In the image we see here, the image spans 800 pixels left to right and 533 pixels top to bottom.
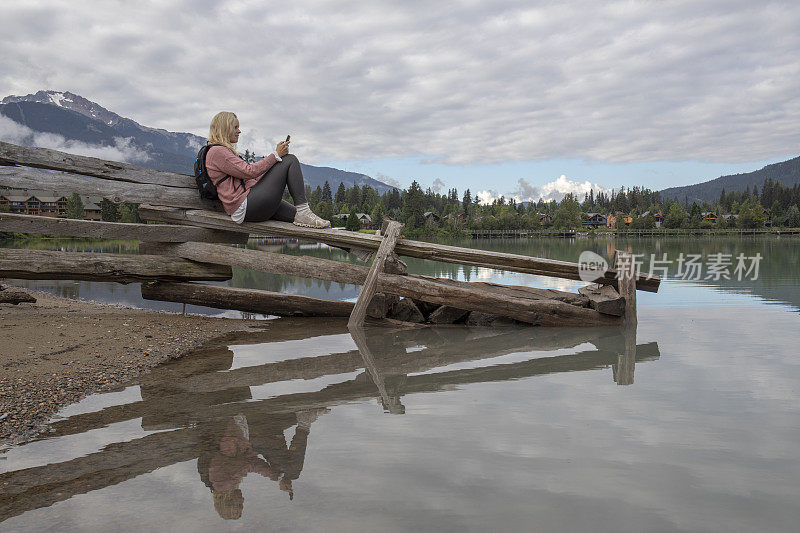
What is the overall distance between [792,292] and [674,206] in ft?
622

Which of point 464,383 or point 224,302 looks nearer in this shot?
point 464,383

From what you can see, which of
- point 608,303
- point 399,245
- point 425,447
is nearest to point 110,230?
point 399,245

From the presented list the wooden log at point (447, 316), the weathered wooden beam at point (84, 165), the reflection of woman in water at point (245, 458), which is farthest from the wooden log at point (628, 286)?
the weathered wooden beam at point (84, 165)

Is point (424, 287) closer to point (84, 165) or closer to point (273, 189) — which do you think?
point (273, 189)

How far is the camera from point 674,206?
603ft

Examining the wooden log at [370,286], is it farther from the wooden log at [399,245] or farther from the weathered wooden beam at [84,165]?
the weathered wooden beam at [84,165]

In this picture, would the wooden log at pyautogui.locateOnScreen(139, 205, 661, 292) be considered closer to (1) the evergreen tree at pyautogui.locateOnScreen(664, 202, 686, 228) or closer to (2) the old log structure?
(2) the old log structure

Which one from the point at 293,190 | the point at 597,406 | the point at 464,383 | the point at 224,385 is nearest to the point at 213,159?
the point at 293,190

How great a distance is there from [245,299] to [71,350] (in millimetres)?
3791

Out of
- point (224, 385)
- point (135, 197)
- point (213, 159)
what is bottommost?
point (224, 385)

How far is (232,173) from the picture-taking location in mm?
9156

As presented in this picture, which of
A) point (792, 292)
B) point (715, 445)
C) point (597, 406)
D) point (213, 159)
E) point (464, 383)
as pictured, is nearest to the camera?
point (715, 445)

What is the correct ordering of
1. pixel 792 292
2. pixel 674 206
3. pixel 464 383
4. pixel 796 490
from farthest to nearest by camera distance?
pixel 674 206, pixel 792 292, pixel 464 383, pixel 796 490

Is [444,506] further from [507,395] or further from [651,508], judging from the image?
[507,395]
